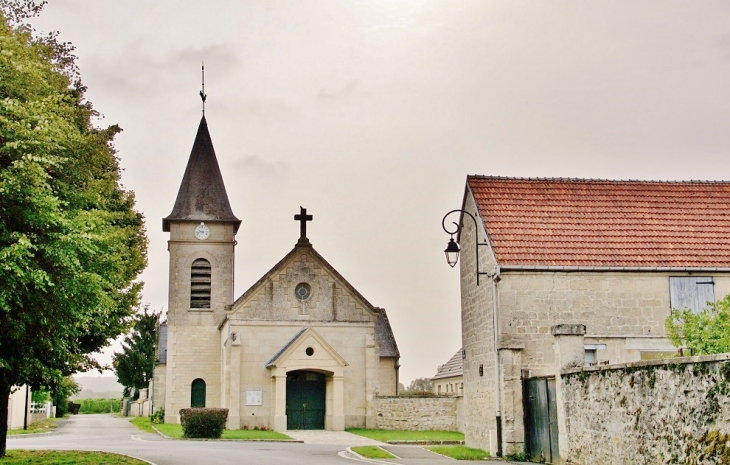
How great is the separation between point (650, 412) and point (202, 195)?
33.4 m

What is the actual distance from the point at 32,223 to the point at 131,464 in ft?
21.3

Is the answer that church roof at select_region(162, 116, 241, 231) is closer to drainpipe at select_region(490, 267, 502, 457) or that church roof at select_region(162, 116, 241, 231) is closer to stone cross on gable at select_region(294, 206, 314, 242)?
stone cross on gable at select_region(294, 206, 314, 242)

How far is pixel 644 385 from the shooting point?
1454cm

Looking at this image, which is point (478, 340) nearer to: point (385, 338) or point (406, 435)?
point (406, 435)

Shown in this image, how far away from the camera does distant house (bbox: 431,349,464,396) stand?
4968 centimetres

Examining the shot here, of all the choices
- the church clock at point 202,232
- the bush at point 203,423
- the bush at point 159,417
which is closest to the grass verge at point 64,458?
the bush at point 203,423

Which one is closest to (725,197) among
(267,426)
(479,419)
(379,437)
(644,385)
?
(479,419)

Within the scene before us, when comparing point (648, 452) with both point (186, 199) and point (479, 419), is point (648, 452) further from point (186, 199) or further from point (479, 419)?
point (186, 199)

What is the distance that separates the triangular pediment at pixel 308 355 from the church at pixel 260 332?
0.04m

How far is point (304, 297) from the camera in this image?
39281 millimetres

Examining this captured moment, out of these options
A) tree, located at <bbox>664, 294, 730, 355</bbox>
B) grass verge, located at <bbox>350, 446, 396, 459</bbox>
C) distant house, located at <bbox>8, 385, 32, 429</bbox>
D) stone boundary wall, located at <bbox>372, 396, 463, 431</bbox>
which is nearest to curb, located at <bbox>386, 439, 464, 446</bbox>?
grass verge, located at <bbox>350, 446, 396, 459</bbox>

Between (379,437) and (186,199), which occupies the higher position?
(186,199)

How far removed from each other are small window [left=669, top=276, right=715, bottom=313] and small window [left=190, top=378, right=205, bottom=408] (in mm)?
26519

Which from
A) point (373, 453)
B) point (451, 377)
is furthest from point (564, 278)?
point (451, 377)
